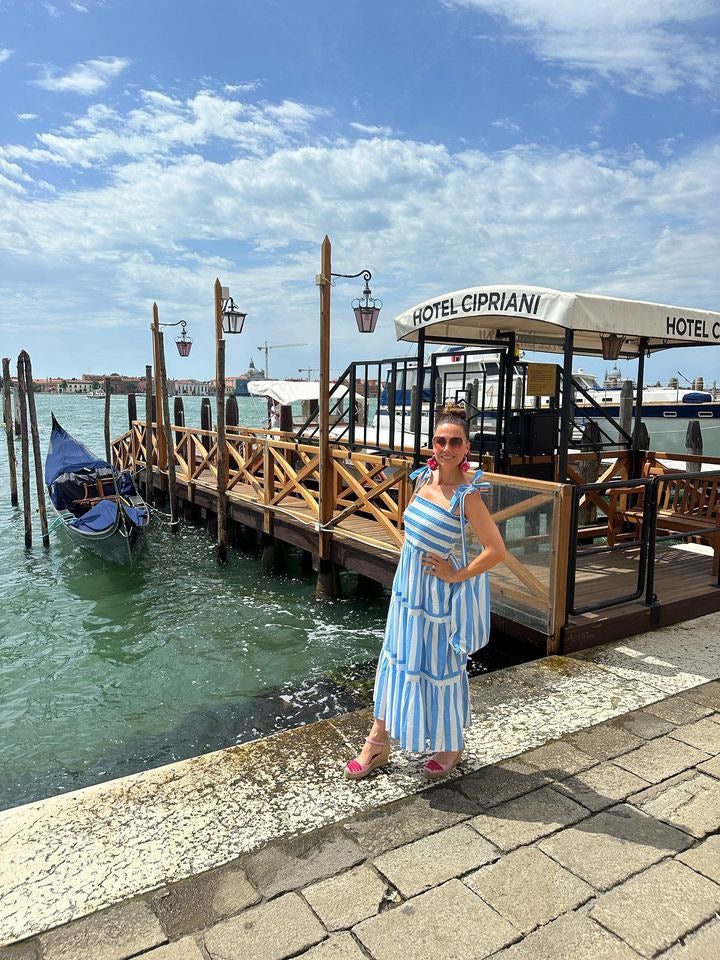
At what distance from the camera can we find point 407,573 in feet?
9.46

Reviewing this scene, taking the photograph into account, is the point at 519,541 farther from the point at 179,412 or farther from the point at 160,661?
the point at 179,412

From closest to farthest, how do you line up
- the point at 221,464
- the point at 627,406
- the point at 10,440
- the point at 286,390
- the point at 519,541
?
the point at 519,541, the point at 221,464, the point at 627,406, the point at 286,390, the point at 10,440

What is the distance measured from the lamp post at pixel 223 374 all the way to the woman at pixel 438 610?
894 centimetres

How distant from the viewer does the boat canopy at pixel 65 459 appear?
46.3ft

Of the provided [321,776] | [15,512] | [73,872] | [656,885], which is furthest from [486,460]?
[15,512]

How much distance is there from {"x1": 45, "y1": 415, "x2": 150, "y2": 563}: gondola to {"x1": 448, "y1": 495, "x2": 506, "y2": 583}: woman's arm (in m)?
9.87

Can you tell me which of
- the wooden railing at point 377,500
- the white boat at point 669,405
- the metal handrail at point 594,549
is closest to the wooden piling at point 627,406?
the white boat at point 669,405

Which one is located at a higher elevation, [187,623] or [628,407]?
[628,407]

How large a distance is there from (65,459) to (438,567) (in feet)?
45.5

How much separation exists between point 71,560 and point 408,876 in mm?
11567

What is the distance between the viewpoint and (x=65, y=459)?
579 inches

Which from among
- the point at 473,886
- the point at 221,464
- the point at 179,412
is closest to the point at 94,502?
the point at 221,464

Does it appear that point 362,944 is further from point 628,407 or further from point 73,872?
point 628,407

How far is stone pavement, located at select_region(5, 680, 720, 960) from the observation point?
2084mm
